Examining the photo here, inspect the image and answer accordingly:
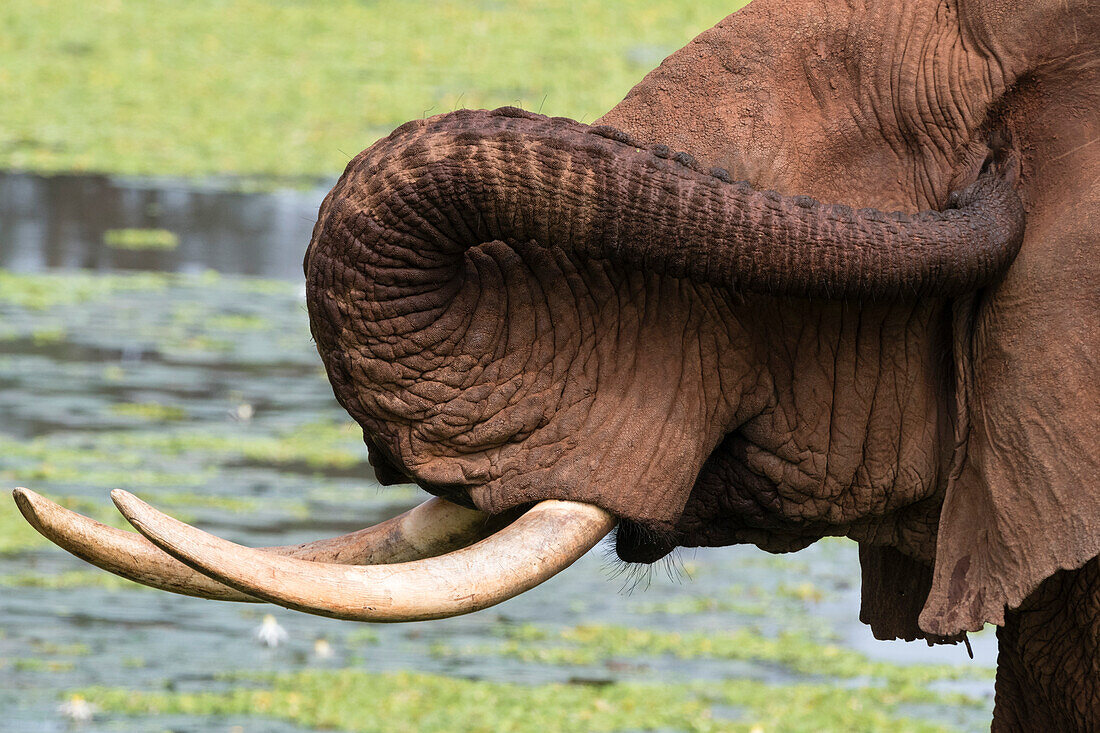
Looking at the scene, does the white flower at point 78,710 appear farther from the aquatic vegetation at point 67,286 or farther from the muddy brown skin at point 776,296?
the aquatic vegetation at point 67,286

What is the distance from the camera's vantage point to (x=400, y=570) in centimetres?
→ 253

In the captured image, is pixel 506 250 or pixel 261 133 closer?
pixel 506 250

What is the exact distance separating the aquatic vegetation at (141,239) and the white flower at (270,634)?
266 inches

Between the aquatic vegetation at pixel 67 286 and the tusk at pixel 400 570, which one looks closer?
the tusk at pixel 400 570

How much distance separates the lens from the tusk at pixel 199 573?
2.51m

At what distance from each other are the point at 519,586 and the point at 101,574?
17.1ft

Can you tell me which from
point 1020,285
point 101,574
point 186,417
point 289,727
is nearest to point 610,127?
point 1020,285

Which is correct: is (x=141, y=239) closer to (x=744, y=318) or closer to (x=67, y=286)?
(x=67, y=286)

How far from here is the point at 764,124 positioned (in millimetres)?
2857

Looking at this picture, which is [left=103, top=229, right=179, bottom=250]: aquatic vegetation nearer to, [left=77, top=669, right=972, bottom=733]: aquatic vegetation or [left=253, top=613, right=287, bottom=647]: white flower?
[left=253, top=613, right=287, bottom=647]: white flower

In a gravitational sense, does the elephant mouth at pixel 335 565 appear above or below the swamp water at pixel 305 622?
above

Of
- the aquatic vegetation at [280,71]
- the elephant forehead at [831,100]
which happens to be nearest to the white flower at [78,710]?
the elephant forehead at [831,100]

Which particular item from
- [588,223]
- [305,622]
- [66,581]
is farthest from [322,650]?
[588,223]

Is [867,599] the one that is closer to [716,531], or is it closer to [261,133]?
[716,531]
